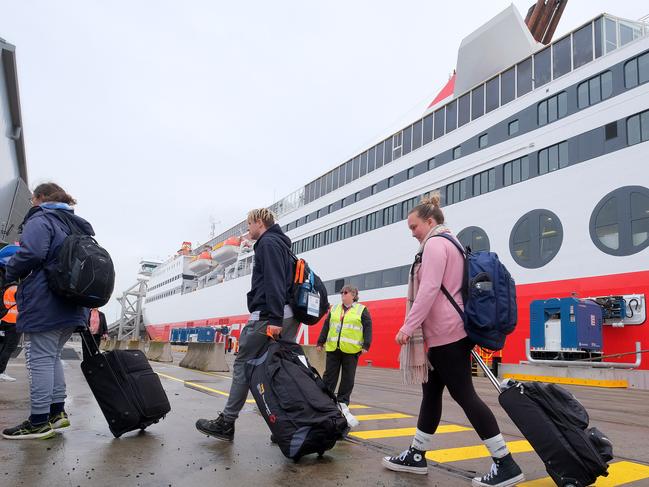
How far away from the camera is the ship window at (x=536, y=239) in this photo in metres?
15.3

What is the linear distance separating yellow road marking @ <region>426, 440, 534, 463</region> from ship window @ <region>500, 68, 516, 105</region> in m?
16.7

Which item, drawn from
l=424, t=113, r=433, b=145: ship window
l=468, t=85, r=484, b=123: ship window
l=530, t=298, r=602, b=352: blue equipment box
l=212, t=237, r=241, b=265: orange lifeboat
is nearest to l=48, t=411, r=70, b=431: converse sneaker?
l=530, t=298, r=602, b=352: blue equipment box

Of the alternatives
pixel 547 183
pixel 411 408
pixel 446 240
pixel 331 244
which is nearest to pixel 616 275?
pixel 547 183

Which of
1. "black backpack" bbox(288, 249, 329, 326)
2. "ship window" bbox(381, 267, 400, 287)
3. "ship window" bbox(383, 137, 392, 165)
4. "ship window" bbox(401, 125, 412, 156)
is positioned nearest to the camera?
"black backpack" bbox(288, 249, 329, 326)

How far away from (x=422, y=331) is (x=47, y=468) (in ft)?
7.42

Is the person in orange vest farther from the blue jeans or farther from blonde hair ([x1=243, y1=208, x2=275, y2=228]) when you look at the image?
blonde hair ([x1=243, y1=208, x2=275, y2=228])

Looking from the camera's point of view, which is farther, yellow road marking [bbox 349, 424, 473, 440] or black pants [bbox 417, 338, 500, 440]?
yellow road marking [bbox 349, 424, 473, 440]

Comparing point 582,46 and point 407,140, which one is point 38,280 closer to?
point 582,46

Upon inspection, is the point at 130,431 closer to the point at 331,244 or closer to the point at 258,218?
the point at 258,218

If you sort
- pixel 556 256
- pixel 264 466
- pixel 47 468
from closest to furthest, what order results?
pixel 47 468
pixel 264 466
pixel 556 256

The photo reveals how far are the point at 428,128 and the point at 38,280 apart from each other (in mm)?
20723

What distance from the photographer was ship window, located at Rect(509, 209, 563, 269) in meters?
15.3

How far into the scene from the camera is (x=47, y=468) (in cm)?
272

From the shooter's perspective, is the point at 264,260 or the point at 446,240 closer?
the point at 446,240
